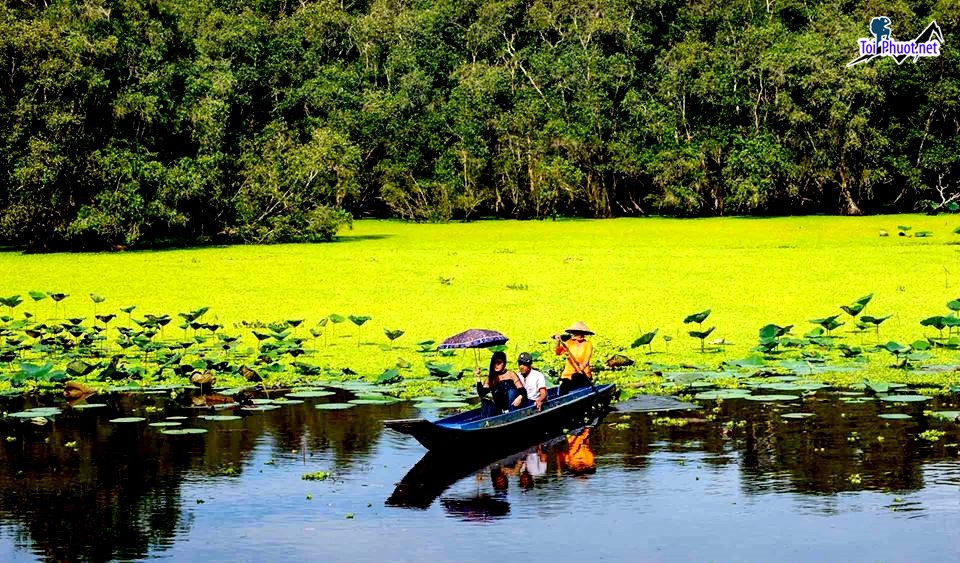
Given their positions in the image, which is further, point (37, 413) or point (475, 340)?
point (37, 413)

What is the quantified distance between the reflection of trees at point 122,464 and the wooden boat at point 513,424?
A: 3.18 ft

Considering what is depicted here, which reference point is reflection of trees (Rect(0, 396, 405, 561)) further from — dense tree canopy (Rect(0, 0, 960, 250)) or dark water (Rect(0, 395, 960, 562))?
dense tree canopy (Rect(0, 0, 960, 250))

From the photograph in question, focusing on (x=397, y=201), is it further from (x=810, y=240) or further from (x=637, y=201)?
(x=810, y=240)

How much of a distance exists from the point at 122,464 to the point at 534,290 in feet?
50.1

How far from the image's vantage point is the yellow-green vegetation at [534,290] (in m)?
18.3

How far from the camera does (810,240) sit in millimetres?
39062

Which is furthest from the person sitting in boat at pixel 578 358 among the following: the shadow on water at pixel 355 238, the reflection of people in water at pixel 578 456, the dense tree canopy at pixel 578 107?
the dense tree canopy at pixel 578 107

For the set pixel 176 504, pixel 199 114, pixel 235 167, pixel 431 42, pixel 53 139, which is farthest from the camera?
pixel 431 42

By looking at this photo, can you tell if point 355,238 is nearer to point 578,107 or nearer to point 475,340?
point 578,107

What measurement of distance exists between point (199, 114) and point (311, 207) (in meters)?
5.07

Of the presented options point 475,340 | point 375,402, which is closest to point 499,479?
point 475,340

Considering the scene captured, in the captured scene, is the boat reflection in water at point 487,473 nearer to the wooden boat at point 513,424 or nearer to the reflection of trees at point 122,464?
the wooden boat at point 513,424

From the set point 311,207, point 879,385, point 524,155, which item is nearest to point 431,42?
point 524,155

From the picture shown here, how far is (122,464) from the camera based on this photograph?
11367mm
